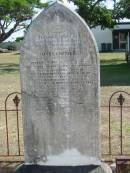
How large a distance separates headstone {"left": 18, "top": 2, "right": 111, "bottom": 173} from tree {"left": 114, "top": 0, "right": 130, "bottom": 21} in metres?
28.0

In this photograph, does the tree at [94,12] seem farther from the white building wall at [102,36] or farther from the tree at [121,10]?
the white building wall at [102,36]

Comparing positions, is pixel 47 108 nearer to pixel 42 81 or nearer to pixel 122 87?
pixel 42 81

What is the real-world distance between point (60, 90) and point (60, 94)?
5 centimetres

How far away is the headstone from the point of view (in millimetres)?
5988

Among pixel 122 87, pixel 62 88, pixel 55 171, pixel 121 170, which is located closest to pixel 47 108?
pixel 62 88

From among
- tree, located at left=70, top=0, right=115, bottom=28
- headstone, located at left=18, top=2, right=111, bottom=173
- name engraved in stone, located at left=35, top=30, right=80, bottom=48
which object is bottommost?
headstone, located at left=18, top=2, right=111, bottom=173

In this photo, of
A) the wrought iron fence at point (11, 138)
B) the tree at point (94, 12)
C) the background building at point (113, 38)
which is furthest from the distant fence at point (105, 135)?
the background building at point (113, 38)

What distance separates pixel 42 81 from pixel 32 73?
6.2 inches

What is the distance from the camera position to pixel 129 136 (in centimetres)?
885

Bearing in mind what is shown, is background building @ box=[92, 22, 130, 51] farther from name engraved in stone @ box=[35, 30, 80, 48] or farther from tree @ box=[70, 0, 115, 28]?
name engraved in stone @ box=[35, 30, 80, 48]

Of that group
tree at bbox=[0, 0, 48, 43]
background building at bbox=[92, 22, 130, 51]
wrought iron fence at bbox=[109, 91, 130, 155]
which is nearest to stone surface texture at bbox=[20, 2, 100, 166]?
wrought iron fence at bbox=[109, 91, 130, 155]

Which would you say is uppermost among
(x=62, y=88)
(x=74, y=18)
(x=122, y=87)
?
(x=74, y=18)

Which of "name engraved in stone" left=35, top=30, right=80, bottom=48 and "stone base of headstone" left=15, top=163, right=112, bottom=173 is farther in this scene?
"stone base of headstone" left=15, top=163, right=112, bottom=173

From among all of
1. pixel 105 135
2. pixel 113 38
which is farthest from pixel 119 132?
pixel 113 38
